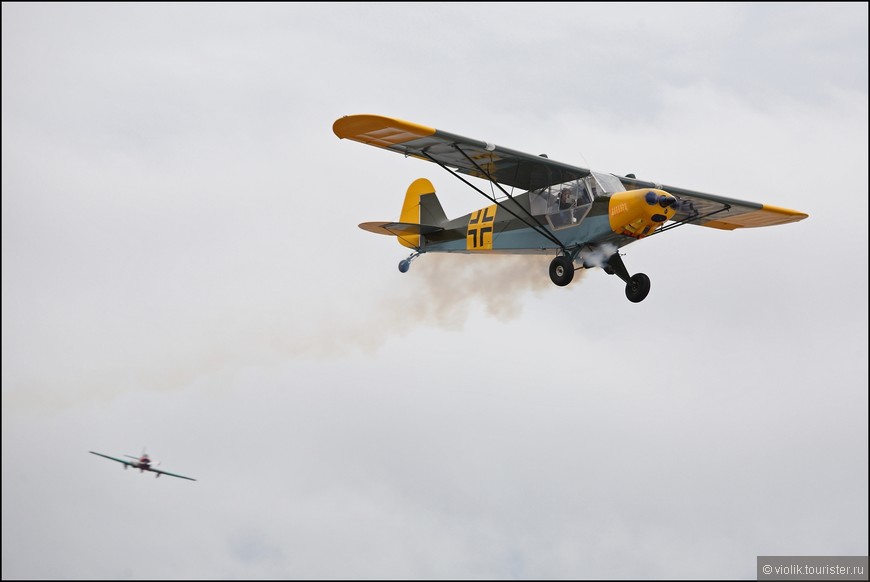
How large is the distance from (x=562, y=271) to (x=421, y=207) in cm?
676

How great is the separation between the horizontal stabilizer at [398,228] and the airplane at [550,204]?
69 mm

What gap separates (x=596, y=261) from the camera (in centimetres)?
2606

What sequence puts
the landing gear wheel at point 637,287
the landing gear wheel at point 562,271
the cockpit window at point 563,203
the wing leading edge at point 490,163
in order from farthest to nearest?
1. the landing gear wheel at point 637,287
2. the landing gear wheel at point 562,271
3. the cockpit window at point 563,203
4. the wing leading edge at point 490,163

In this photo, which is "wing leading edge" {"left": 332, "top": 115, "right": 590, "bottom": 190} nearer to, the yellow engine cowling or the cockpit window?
the cockpit window

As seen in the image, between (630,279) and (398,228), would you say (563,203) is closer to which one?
(630,279)

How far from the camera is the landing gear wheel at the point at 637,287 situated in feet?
86.8

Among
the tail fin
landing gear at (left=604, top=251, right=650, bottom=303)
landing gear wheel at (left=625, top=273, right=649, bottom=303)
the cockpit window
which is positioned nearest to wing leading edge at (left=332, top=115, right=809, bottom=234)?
the cockpit window

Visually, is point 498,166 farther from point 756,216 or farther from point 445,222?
point 756,216

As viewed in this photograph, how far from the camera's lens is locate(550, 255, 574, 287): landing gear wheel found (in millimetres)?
25984

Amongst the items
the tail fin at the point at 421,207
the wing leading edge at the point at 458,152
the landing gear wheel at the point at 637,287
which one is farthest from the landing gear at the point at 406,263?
the landing gear wheel at the point at 637,287

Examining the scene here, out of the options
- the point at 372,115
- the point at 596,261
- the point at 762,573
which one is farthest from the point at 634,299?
the point at 762,573

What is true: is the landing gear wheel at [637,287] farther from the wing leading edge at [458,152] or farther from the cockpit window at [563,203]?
the wing leading edge at [458,152]

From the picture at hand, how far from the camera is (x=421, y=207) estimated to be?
31.8 metres

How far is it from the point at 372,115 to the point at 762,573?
1654 cm
